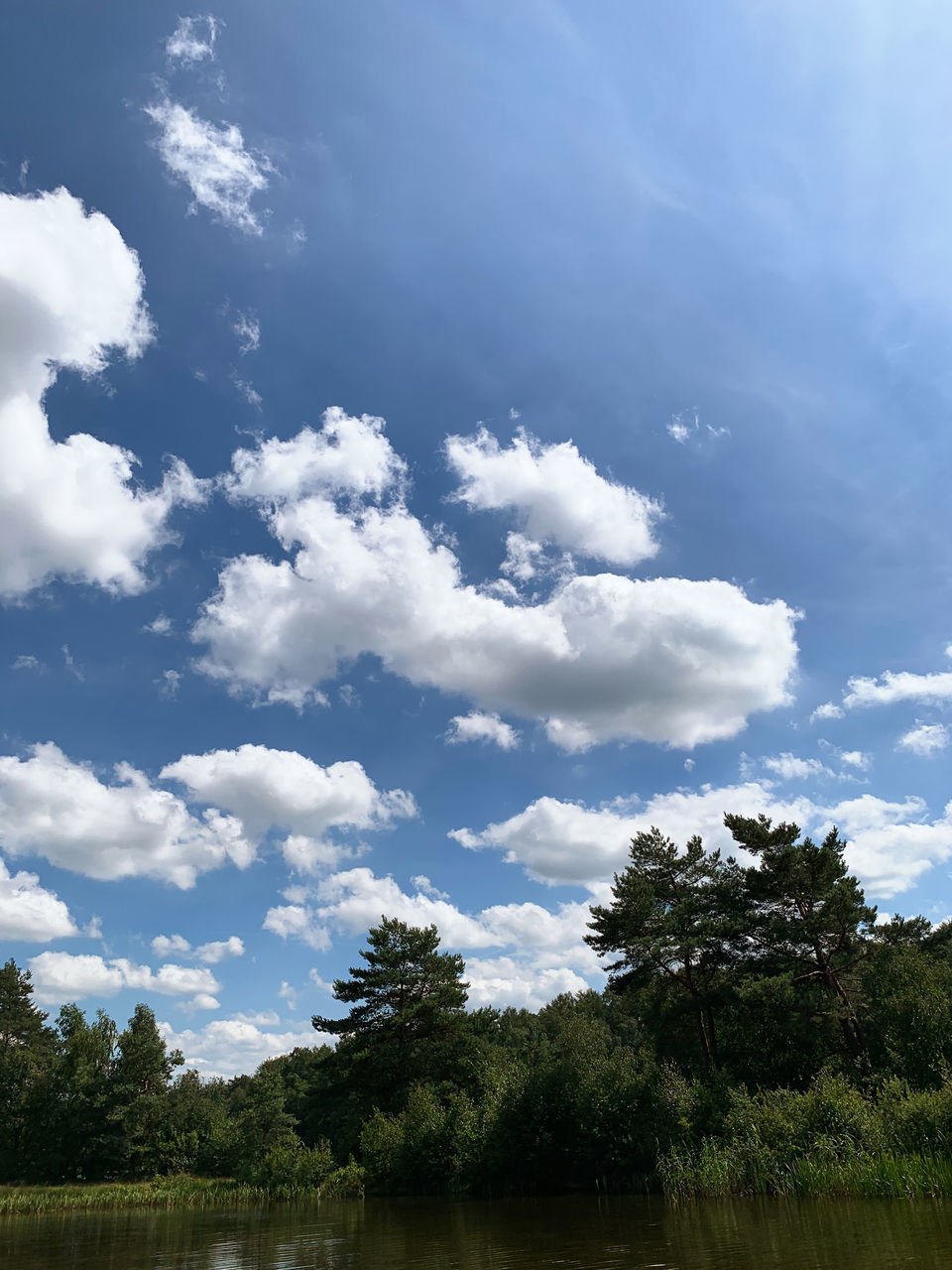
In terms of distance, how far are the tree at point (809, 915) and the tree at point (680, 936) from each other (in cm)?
214

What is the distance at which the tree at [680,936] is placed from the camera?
46125 millimetres

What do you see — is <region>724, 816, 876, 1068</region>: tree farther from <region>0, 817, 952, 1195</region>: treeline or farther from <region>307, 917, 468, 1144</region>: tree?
<region>307, 917, 468, 1144</region>: tree

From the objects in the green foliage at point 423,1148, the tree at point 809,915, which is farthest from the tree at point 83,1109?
the tree at point 809,915

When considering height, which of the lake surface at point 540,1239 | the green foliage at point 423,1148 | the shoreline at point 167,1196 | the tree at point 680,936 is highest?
the tree at point 680,936

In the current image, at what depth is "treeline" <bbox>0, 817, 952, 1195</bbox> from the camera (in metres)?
28.3

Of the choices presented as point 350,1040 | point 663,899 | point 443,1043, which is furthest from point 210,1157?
point 663,899

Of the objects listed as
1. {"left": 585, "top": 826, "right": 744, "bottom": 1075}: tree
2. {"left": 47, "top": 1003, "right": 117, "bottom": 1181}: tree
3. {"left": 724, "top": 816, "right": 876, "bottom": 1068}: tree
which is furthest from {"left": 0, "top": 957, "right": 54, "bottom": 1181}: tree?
{"left": 724, "top": 816, "right": 876, "bottom": 1068}: tree

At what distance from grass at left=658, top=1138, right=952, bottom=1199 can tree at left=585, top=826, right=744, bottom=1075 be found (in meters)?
12.4

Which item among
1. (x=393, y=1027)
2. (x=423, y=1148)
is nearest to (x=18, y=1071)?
(x=393, y=1027)

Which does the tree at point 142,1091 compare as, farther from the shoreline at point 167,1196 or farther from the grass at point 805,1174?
the grass at point 805,1174

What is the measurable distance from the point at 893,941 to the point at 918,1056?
12.9m

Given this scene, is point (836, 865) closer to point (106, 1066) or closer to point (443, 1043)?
point (443, 1043)

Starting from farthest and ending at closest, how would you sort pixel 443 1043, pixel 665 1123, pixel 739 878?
pixel 443 1043 < pixel 739 878 < pixel 665 1123

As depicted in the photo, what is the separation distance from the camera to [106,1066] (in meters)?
81.2
